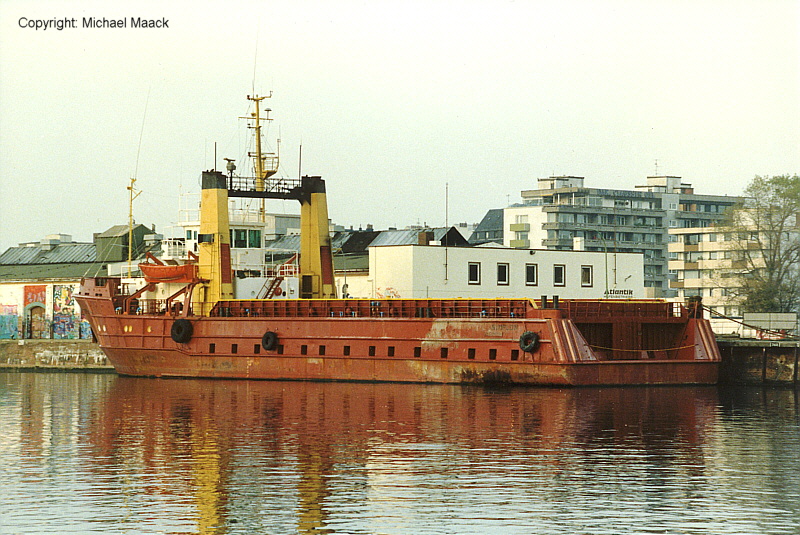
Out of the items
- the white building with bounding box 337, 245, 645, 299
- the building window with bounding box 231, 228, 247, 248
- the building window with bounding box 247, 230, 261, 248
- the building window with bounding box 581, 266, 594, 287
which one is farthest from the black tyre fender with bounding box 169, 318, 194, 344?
the building window with bounding box 581, 266, 594, 287

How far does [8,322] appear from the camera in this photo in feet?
225

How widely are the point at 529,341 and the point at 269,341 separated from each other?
10340 millimetres

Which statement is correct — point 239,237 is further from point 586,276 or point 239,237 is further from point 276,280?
point 586,276

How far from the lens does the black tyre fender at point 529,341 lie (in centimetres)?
4128

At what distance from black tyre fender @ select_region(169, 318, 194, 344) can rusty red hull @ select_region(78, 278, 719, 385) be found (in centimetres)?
9

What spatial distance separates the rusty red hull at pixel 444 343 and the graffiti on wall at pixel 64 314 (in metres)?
17.5

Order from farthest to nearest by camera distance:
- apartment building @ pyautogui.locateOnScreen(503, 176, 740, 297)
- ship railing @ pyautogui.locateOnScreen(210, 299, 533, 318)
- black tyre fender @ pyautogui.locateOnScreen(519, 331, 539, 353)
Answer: apartment building @ pyautogui.locateOnScreen(503, 176, 740, 297), ship railing @ pyautogui.locateOnScreen(210, 299, 533, 318), black tyre fender @ pyautogui.locateOnScreen(519, 331, 539, 353)

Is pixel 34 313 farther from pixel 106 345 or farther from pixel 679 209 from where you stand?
pixel 679 209

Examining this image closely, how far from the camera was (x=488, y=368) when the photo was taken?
140 ft

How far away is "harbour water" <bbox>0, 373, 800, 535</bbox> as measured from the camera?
19.8 m

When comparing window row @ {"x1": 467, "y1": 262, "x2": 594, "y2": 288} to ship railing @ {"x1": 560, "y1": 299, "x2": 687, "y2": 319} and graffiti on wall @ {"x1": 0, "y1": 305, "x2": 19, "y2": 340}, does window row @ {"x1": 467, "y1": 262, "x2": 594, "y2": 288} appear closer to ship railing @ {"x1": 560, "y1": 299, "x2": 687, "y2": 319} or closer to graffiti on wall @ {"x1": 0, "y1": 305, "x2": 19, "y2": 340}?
ship railing @ {"x1": 560, "y1": 299, "x2": 687, "y2": 319}

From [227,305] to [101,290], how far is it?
6455 millimetres

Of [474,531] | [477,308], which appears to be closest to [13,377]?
[477,308]

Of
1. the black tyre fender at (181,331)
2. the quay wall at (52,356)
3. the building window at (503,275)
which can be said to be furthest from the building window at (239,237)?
the building window at (503,275)
